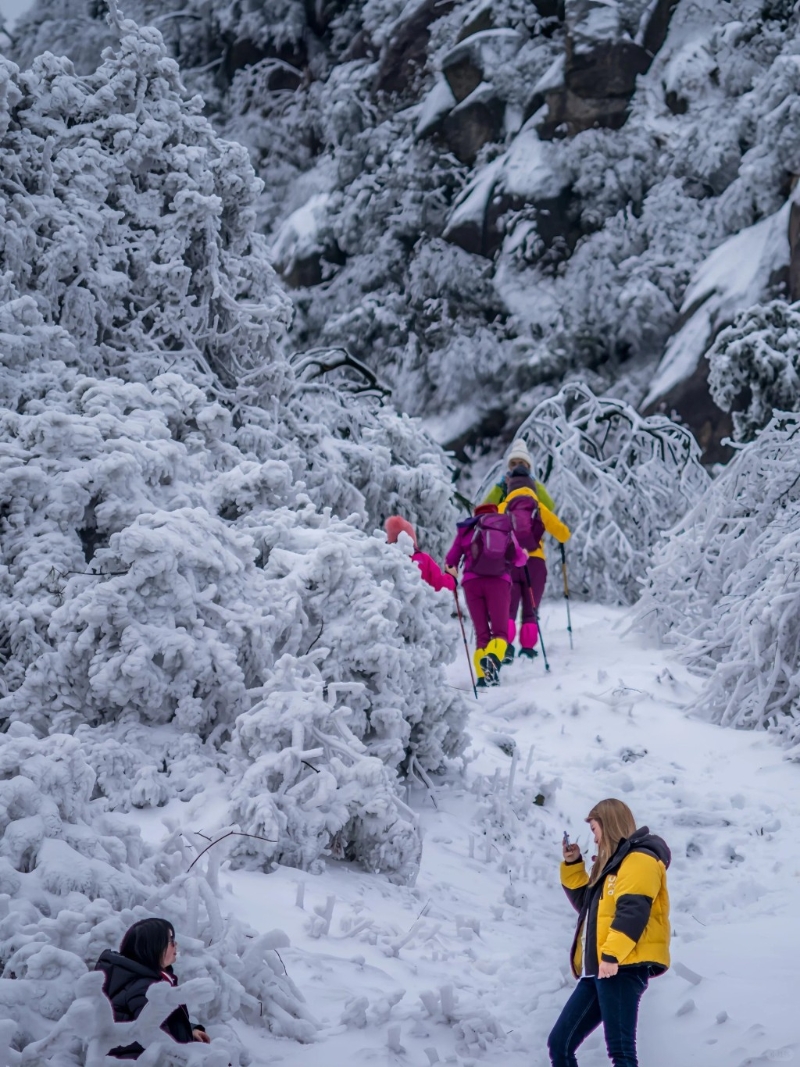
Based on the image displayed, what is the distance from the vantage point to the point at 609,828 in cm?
318

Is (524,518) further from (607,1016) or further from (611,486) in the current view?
(607,1016)

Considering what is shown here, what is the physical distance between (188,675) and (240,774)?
1.84ft

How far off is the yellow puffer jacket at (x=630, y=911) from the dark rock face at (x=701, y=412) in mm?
14348

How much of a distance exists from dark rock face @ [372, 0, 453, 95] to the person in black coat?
24.7 meters

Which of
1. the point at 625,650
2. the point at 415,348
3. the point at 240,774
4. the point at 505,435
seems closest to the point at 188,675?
the point at 240,774

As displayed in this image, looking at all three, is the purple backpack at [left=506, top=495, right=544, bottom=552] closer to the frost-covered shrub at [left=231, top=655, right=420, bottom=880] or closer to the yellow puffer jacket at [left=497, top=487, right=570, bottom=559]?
the yellow puffer jacket at [left=497, top=487, right=570, bottom=559]

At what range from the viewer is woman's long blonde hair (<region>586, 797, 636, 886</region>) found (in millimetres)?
3170

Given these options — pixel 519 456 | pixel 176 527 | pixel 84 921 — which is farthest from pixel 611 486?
pixel 84 921

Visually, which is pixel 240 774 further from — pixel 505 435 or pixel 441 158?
pixel 441 158

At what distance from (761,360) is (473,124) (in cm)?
1382

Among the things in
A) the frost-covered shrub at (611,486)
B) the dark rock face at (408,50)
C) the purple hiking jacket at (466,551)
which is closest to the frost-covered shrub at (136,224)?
the purple hiking jacket at (466,551)

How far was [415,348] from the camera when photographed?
20141mm

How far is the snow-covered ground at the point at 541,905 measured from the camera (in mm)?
3049

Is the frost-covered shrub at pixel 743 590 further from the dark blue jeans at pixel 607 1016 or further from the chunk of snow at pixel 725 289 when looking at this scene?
the chunk of snow at pixel 725 289
